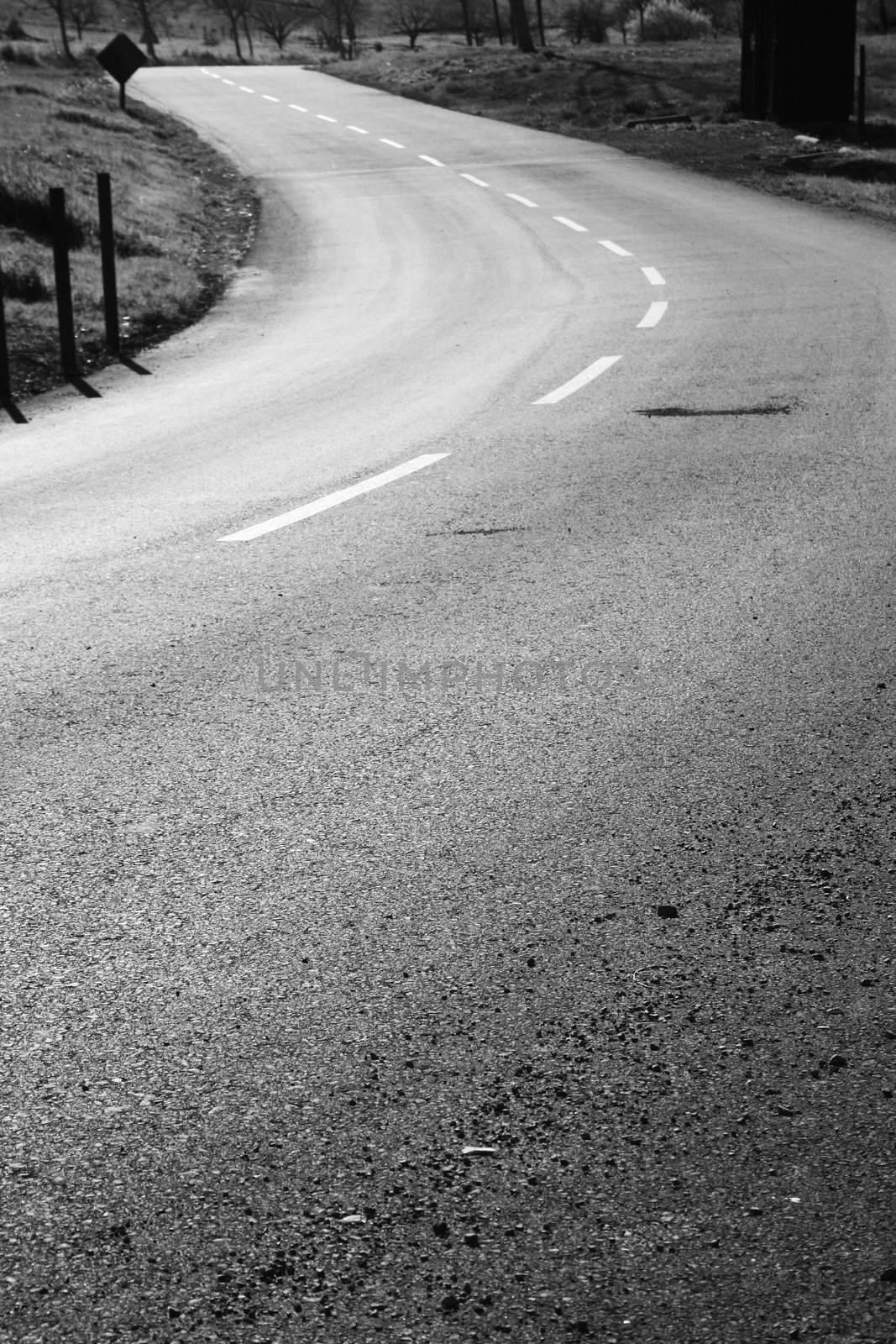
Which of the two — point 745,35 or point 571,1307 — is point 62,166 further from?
point 571,1307

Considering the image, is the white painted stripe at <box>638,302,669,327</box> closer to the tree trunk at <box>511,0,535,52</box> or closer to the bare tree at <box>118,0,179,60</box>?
the tree trunk at <box>511,0,535,52</box>

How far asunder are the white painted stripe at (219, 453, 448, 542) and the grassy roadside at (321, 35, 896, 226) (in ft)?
45.8

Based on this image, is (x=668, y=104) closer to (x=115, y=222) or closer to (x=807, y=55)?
(x=807, y=55)

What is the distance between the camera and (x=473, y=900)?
12.0 feet

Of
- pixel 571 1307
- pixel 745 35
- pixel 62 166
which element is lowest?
pixel 571 1307

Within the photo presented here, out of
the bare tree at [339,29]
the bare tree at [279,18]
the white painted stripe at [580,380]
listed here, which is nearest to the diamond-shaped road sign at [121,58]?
the white painted stripe at [580,380]

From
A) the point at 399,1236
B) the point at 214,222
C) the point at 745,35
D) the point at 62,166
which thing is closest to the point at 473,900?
the point at 399,1236

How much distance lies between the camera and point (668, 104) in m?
39.4

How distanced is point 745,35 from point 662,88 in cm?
811

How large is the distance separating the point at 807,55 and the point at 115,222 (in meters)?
19.2

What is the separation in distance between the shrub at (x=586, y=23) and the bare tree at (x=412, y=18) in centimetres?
812

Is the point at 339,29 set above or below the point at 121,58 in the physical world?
above

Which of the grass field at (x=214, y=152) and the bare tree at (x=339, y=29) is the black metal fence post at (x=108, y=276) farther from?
the bare tree at (x=339, y=29)

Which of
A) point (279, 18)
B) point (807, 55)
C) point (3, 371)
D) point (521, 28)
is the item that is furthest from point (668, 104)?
point (279, 18)
